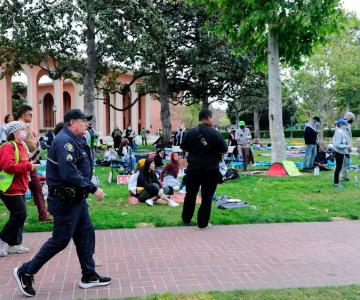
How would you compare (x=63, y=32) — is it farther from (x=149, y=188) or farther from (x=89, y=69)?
(x=149, y=188)

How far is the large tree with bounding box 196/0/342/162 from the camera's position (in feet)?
41.9

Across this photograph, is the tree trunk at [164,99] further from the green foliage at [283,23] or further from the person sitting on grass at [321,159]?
the person sitting on grass at [321,159]

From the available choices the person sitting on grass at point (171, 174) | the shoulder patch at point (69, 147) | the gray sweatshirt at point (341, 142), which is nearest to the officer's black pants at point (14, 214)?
the shoulder patch at point (69, 147)

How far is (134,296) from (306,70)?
1189 inches

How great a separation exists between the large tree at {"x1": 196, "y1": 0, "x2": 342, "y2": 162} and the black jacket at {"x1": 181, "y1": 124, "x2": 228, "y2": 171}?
22.1 feet

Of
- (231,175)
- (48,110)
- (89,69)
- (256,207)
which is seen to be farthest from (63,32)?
(48,110)

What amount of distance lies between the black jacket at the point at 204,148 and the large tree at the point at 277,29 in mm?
6745

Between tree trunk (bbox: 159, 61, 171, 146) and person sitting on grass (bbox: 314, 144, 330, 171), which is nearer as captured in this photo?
person sitting on grass (bbox: 314, 144, 330, 171)

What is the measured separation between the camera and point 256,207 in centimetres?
877

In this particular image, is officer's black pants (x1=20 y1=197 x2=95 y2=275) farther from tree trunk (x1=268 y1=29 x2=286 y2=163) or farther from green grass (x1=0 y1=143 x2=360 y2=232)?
tree trunk (x1=268 y1=29 x2=286 y2=163)

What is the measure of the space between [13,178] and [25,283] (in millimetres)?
1677

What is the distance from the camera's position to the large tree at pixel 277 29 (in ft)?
41.9

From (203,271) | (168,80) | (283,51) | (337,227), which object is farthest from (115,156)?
(168,80)

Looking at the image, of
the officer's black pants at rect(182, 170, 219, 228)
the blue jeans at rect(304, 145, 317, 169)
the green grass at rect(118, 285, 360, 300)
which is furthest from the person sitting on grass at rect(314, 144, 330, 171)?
the green grass at rect(118, 285, 360, 300)
